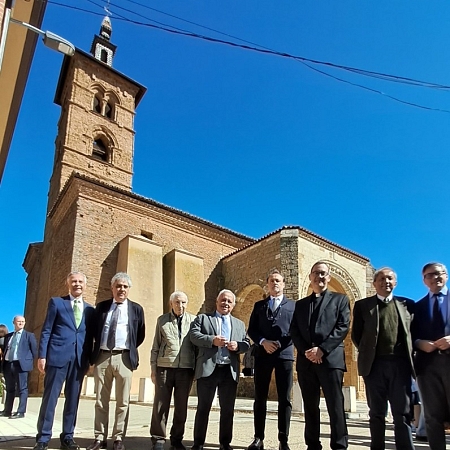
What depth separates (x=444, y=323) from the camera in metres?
3.69

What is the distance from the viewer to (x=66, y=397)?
172 inches

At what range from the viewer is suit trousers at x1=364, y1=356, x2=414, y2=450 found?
3.58 metres

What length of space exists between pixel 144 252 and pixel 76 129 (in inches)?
A: 406

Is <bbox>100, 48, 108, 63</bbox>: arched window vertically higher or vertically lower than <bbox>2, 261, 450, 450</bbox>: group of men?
higher

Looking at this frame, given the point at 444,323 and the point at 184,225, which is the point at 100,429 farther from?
the point at 184,225

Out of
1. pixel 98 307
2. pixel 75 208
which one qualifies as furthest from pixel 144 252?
pixel 98 307

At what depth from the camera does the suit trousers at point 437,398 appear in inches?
139

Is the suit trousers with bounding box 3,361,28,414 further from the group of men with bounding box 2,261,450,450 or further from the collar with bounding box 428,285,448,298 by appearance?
the collar with bounding box 428,285,448,298

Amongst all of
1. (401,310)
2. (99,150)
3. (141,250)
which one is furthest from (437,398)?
(99,150)

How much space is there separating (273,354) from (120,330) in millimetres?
1651

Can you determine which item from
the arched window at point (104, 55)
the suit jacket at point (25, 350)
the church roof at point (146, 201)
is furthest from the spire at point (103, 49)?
the suit jacket at point (25, 350)

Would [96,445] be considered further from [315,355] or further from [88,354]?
[315,355]

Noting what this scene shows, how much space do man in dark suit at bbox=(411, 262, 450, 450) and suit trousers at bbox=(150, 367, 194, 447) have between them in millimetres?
2268

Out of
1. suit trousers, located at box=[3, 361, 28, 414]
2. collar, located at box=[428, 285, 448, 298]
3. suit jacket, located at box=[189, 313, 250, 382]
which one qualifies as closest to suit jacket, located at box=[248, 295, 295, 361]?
suit jacket, located at box=[189, 313, 250, 382]
